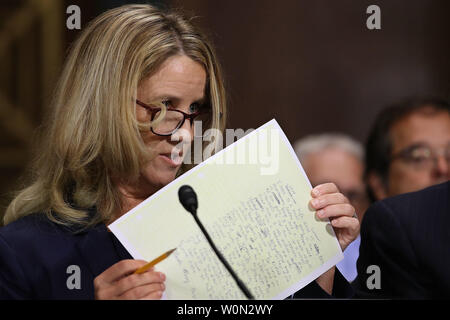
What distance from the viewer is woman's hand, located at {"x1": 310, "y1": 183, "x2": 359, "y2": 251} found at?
4.36ft

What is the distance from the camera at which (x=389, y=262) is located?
1.38 metres

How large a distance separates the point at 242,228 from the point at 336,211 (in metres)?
0.20

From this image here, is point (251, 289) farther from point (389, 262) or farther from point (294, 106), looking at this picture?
point (294, 106)

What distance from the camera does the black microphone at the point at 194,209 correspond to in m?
1.20

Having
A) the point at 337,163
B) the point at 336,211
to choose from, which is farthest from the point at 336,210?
the point at 337,163

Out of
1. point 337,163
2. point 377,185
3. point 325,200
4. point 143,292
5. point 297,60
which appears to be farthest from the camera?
point 297,60

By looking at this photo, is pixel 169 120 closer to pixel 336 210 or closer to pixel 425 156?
pixel 336 210

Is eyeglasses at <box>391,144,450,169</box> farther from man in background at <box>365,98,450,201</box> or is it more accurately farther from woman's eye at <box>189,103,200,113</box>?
woman's eye at <box>189,103,200,113</box>

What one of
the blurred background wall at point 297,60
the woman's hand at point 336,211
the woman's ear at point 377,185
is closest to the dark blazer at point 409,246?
the woman's hand at point 336,211

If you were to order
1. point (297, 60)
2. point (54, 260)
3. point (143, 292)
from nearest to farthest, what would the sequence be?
point (143, 292)
point (54, 260)
point (297, 60)

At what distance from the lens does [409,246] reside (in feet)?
4.47

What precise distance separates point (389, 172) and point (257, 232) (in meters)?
1.42

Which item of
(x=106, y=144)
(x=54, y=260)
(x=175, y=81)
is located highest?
(x=175, y=81)
